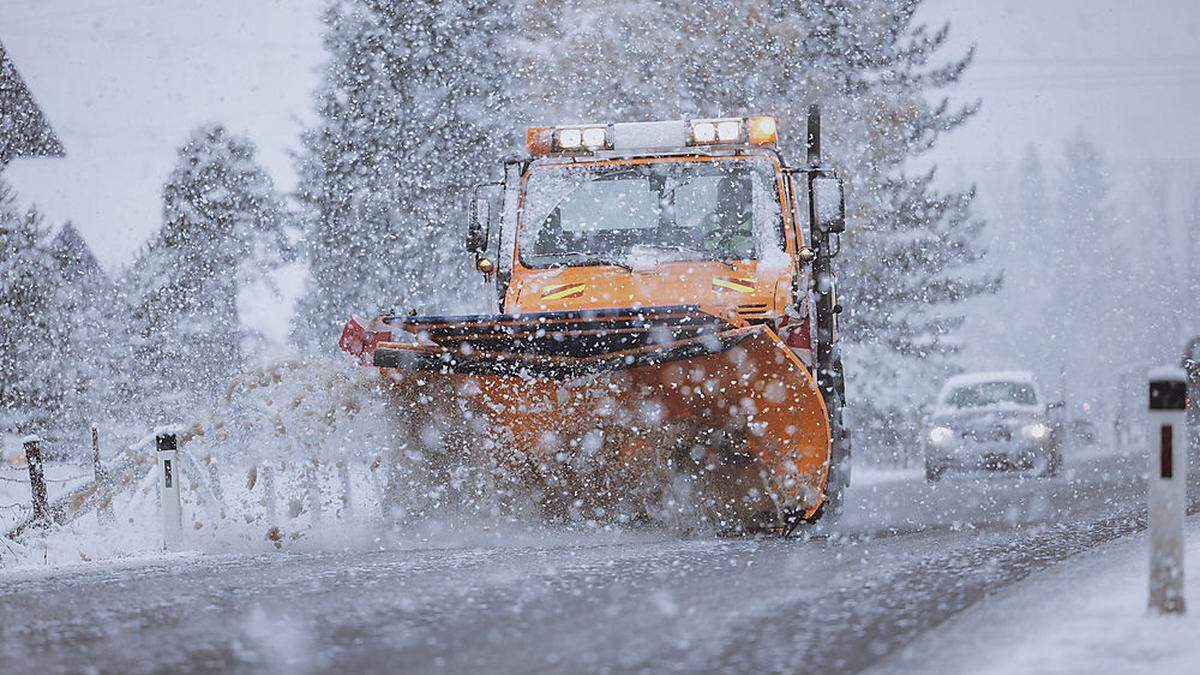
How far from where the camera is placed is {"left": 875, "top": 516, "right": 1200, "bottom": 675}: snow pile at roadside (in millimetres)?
4328

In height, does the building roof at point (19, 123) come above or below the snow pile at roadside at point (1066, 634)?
above

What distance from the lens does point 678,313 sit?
7.52 meters

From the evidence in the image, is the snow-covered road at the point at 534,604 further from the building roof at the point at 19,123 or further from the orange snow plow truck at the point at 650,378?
the building roof at the point at 19,123

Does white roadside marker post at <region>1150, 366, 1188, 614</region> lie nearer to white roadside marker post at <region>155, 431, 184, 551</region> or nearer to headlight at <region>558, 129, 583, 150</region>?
headlight at <region>558, 129, 583, 150</region>

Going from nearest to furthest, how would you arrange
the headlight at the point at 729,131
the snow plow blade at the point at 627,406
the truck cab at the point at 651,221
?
1. the snow plow blade at the point at 627,406
2. the truck cab at the point at 651,221
3. the headlight at the point at 729,131

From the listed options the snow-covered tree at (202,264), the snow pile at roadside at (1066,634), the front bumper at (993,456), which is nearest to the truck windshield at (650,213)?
the snow pile at roadside at (1066,634)

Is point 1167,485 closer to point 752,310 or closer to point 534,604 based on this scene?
point 534,604

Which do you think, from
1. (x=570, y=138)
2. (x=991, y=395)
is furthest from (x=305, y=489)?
(x=991, y=395)

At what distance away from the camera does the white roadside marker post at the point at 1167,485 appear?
16.3ft

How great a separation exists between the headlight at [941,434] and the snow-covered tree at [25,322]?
14081 mm

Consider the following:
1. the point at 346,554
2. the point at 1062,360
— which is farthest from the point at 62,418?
the point at 1062,360

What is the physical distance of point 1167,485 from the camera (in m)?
4.98

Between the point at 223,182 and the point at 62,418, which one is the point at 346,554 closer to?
the point at 62,418

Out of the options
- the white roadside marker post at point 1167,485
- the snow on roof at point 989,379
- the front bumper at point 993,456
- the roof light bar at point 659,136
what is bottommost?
the front bumper at point 993,456
